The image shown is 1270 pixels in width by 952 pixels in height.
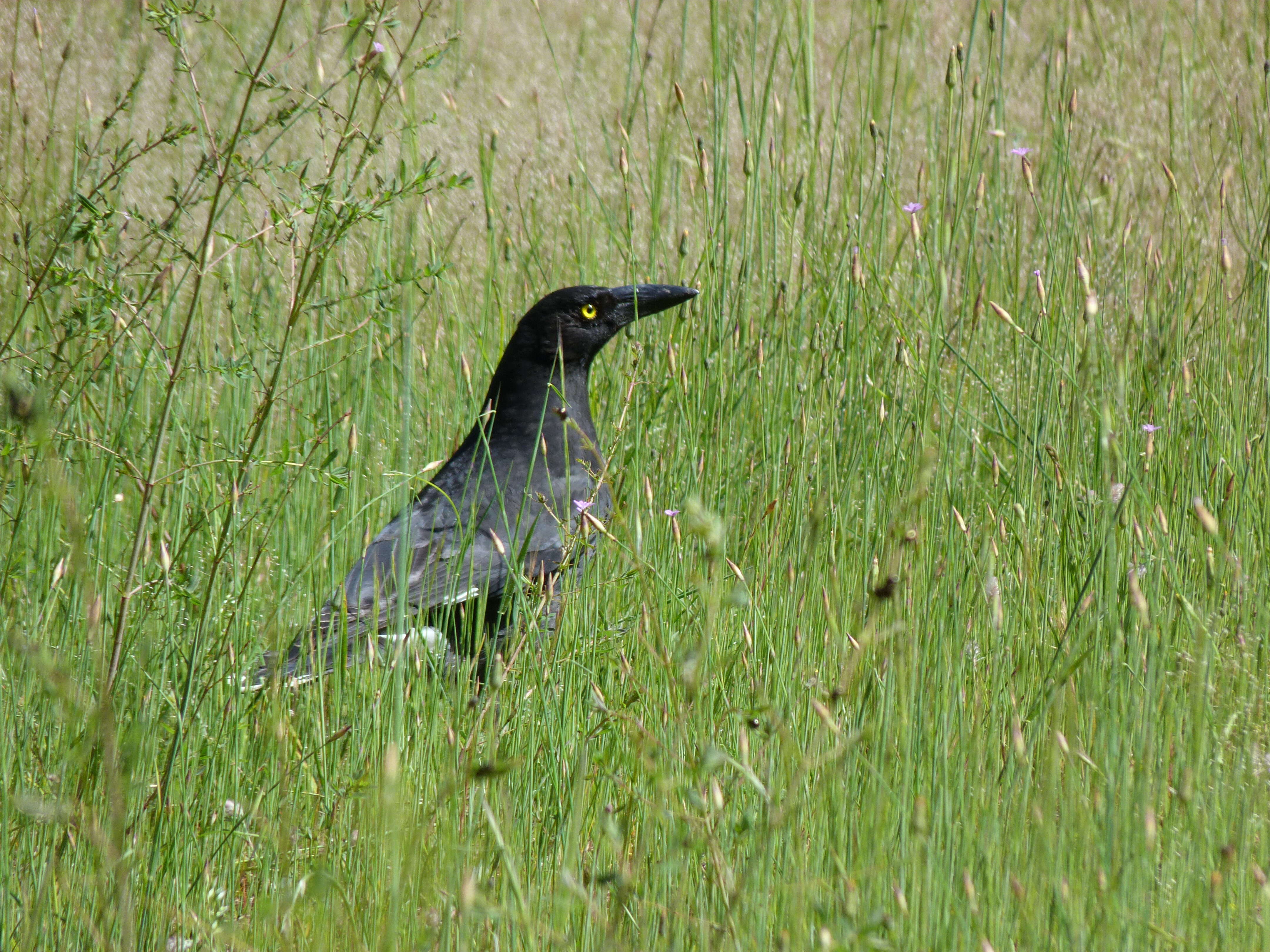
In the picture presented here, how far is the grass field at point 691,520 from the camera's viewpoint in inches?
61.2

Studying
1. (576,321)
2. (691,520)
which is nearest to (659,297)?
(576,321)

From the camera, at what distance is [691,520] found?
4.58 feet

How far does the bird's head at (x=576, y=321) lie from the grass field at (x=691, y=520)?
0.11m

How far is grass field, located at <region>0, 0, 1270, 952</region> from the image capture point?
1555 mm

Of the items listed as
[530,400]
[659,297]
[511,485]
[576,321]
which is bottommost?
[511,485]

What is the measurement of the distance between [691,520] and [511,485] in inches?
96.4

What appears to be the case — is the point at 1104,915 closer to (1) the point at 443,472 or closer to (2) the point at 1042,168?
(1) the point at 443,472

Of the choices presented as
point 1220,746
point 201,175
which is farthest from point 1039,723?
point 201,175

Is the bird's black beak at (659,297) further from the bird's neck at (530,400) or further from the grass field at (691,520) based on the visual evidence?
the bird's neck at (530,400)

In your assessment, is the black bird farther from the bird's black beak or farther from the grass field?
the grass field

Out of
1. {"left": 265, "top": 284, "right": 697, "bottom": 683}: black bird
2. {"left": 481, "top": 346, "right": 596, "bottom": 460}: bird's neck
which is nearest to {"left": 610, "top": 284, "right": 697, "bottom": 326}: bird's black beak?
{"left": 265, "top": 284, "right": 697, "bottom": 683}: black bird

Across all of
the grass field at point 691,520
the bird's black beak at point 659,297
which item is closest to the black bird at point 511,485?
the bird's black beak at point 659,297

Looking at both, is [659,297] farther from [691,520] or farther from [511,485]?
[691,520]

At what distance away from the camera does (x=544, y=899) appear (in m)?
1.83
